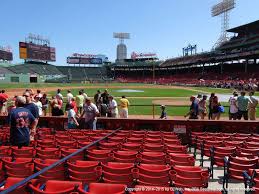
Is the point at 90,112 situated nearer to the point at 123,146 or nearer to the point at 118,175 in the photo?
the point at 123,146

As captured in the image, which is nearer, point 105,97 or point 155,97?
point 105,97

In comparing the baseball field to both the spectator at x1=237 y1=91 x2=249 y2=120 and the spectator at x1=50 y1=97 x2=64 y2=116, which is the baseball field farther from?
the spectator at x1=50 y1=97 x2=64 y2=116

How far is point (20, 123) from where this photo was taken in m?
7.33

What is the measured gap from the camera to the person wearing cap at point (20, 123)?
7.30 metres

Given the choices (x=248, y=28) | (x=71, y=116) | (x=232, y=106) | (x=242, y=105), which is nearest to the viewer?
(x=71, y=116)

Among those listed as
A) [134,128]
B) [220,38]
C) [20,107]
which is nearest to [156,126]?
[134,128]

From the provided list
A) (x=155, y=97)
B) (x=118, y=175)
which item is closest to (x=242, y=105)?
(x=118, y=175)

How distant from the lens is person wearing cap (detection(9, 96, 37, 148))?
24.0ft

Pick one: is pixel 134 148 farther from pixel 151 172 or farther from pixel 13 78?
pixel 13 78

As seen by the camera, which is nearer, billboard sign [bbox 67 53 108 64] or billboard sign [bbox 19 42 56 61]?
billboard sign [bbox 19 42 56 61]

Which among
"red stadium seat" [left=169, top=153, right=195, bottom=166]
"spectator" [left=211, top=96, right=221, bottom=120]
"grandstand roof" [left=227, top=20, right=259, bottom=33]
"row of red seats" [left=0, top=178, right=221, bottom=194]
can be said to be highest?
"grandstand roof" [left=227, top=20, right=259, bottom=33]

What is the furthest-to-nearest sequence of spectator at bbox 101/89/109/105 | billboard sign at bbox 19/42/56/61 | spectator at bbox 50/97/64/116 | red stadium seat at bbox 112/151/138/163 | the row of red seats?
1. billboard sign at bbox 19/42/56/61
2. spectator at bbox 101/89/109/105
3. spectator at bbox 50/97/64/116
4. red stadium seat at bbox 112/151/138/163
5. the row of red seats

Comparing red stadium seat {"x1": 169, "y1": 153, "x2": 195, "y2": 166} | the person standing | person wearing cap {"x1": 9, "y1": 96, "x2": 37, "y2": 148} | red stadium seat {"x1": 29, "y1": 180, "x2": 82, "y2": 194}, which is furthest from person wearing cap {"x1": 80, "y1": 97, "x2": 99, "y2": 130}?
the person standing

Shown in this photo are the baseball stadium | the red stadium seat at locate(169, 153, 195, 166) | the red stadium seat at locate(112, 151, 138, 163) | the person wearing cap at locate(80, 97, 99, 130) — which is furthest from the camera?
the person wearing cap at locate(80, 97, 99, 130)
